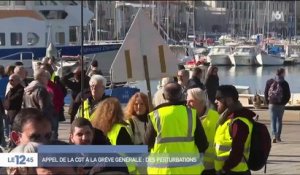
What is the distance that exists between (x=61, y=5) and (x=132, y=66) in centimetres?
3442

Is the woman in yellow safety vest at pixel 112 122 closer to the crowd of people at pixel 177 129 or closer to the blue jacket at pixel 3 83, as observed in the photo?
the crowd of people at pixel 177 129

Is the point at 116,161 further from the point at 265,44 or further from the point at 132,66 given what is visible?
the point at 265,44

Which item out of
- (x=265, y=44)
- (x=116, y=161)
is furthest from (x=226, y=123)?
Result: (x=265, y=44)

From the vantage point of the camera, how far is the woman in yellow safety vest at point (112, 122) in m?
8.09

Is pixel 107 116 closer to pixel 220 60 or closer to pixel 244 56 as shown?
pixel 220 60

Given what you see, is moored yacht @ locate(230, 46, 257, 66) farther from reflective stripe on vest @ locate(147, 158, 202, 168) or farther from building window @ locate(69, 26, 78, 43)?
reflective stripe on vest @ locate(147, 158, 202, 168)

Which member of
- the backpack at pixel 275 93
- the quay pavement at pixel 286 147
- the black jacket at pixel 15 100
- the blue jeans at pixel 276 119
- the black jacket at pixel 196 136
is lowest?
the quay pavement at pixel 286 147

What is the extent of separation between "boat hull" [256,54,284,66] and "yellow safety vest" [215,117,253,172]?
78.6 meters

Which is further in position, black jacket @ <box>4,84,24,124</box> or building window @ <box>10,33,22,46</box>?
building window @ <box>10,33,22,46</box>

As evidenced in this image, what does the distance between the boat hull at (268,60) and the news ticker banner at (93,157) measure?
7921 centimetres

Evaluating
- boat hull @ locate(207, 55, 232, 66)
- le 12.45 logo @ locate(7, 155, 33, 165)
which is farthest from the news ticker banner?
boat hull @ locate(207, 55, 232, 66)

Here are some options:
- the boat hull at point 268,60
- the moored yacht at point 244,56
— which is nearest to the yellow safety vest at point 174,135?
the boat hull at point 268,60

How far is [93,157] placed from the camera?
688 centimetres

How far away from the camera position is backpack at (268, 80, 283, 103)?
17.3 meters
